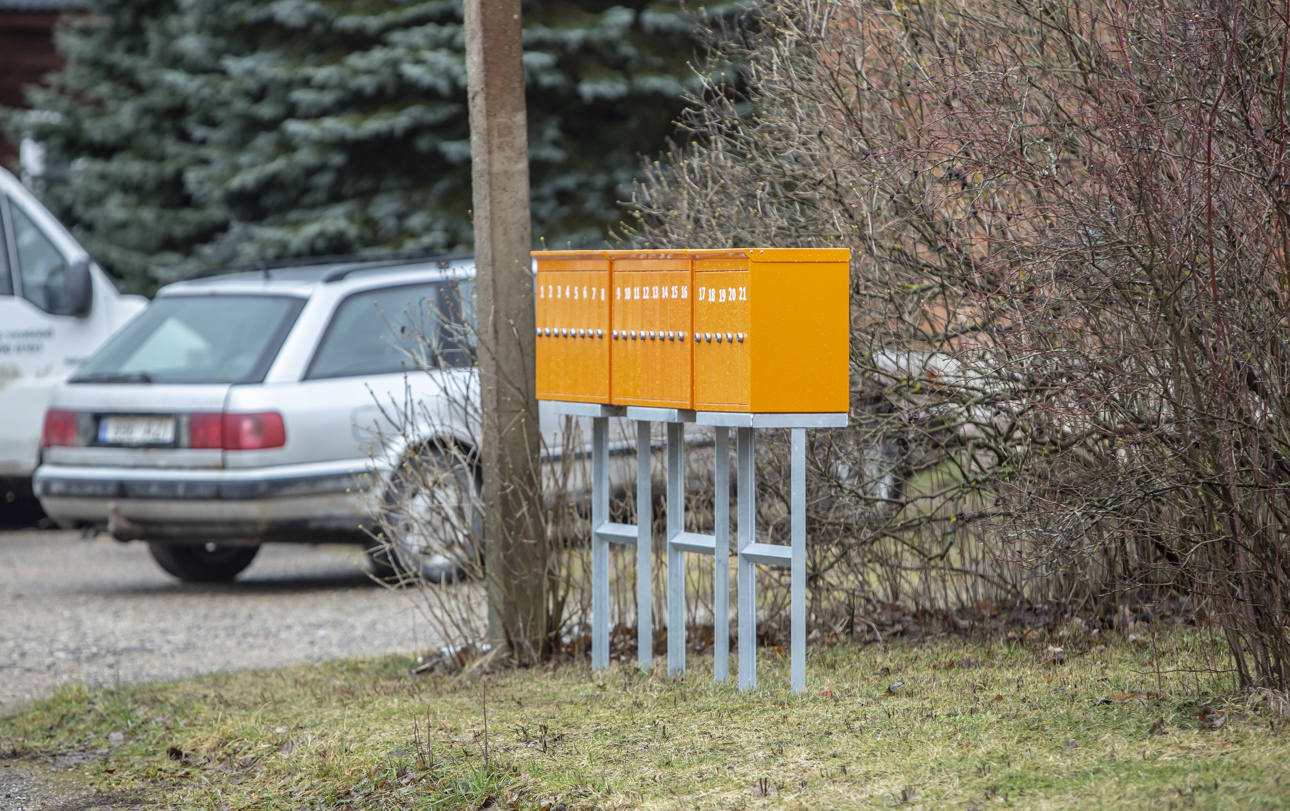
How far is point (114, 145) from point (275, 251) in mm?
3703

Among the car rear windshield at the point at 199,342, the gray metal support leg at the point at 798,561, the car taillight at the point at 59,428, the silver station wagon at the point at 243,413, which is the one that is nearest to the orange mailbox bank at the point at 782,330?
the gray metal support leg at the point at 798,561

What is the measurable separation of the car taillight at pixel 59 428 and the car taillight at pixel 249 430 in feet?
3.77

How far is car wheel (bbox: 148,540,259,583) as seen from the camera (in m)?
10.1

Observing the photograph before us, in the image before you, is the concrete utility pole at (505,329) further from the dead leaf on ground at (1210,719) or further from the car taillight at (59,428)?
the car taillight at (59,428)

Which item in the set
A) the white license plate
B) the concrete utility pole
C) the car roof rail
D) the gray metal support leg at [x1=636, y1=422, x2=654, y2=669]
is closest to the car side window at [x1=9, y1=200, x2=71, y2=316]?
the car roof rail

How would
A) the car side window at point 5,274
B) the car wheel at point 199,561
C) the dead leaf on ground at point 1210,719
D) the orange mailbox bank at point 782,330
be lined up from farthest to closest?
the car side window at point 5,274 → the car wheel at point 199,561 → the orange mailbox bank at point 782,330 → the dead leaf on ground at point 1210,719

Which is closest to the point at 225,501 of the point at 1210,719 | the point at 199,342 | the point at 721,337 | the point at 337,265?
the point at 199,342

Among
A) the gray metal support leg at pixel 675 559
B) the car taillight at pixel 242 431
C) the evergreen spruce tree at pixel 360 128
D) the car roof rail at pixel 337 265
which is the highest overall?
the evergreen spruce tree at pixel 360 128

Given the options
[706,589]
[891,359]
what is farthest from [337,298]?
[891,359]

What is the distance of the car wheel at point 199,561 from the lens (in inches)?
397

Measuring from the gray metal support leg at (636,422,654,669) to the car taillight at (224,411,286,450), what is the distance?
11.4ft

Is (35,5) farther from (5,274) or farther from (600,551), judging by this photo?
(600,551)

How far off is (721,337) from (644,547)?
101 centimetres

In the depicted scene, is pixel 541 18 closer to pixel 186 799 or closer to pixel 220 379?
pixel 220 379
